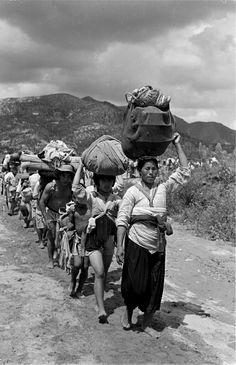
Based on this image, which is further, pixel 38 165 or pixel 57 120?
pixel 57 120

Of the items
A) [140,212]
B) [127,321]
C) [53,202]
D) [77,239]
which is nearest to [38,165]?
[53,202]

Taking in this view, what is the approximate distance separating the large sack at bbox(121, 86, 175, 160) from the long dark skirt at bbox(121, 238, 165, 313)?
3.16ft

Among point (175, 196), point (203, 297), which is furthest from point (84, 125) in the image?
A: point (203, 297)

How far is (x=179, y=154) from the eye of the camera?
4.59m

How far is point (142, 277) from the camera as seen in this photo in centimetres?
425

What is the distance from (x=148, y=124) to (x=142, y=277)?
59.6 inches

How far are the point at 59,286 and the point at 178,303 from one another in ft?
5.33

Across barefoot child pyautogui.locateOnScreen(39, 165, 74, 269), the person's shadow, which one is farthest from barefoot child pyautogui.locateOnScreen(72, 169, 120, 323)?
barefoot child pyautogui.locateOnScreen(39, 165, 74, 269)

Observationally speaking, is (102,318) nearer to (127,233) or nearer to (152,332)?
(152,332)

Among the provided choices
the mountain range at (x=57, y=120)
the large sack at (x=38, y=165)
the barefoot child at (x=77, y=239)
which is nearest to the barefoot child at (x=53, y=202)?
the large sack at (x=38, y=165)

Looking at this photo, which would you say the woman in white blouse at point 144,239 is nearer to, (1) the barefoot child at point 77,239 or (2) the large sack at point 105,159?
(2) the large sack at point 105,159

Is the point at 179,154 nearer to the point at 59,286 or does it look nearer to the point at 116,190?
the point at 116,190

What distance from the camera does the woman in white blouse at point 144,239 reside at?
4.25m

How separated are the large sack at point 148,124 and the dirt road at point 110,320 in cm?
188
